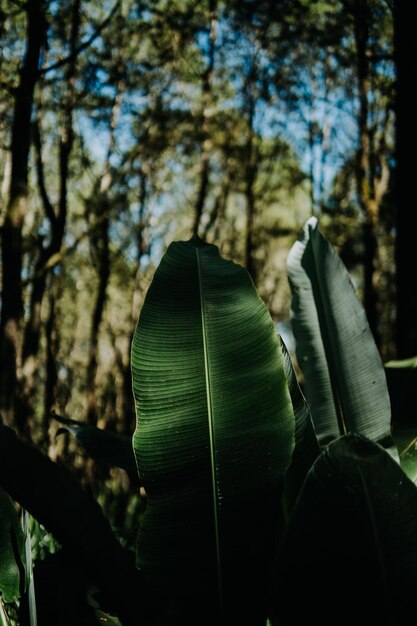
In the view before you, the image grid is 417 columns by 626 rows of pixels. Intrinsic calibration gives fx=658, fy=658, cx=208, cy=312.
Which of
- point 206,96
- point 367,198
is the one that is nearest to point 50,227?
point 367,198

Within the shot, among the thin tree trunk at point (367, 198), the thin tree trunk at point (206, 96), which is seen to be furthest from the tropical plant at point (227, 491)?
the thin tree trunk at point (206, 96)

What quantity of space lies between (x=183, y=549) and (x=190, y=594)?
0.13 m

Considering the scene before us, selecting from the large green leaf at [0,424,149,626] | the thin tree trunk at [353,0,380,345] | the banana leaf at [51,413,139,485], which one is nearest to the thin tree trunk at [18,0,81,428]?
the thin tree trunk at [353,0,380,345]

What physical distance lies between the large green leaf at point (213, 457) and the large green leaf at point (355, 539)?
19cm

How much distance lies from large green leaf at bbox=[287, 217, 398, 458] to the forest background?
270cm

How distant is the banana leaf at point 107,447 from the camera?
8.50 ft

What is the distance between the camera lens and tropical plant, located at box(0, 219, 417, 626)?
155 cm

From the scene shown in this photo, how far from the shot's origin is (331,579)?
160 centimetres

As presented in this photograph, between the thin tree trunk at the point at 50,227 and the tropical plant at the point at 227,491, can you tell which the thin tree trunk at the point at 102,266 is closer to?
the thin tree trunk at the point at 50,227

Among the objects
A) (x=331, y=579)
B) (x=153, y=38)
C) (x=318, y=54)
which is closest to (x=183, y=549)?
(x=331, y=579)

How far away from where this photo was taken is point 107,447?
2.68 m

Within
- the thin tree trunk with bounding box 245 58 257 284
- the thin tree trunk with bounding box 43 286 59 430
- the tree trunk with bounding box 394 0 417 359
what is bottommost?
the thin tree trunk with bounding box 43 286 59 430

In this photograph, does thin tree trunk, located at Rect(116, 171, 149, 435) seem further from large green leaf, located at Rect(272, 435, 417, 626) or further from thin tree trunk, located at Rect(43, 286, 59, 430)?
large green leaf, located at Rect(272, 435, 417, 626)

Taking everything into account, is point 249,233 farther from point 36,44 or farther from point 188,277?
point 188,277
